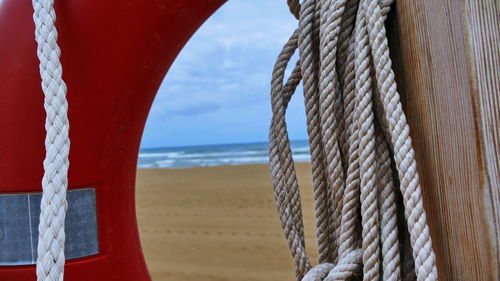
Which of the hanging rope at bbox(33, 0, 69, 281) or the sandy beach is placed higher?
the hanging rope at bbox(33, 0, 69, 281)

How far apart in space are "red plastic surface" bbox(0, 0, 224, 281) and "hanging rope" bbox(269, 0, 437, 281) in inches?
8.1

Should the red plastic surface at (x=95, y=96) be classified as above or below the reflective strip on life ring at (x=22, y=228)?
above

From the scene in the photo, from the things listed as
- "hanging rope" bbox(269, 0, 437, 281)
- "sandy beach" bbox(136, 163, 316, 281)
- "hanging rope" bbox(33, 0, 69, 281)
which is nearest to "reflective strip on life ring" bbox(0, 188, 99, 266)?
"hanging rope" bbox(33, 0, 69, 281)

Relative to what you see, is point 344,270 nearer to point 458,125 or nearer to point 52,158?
point 458,125

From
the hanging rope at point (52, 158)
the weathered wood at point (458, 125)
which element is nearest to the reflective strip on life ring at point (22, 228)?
the hanging rope at point (52, 158)

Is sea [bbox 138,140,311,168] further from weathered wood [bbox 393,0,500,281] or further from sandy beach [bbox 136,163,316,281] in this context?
weathered wood [bbox 393,0,500,281]

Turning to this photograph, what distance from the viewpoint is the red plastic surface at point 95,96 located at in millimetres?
676

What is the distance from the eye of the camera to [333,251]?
70cm

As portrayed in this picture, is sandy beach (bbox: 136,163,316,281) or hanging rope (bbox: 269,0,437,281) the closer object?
hanging rope (bbox: 269,0,437,281)

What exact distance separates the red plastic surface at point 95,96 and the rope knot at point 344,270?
1.00ft

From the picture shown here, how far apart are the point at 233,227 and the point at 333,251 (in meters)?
2.65

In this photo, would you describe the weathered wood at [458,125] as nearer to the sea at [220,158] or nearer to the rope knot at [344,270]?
the rope knot at [344,270]

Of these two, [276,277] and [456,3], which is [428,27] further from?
[276,277]

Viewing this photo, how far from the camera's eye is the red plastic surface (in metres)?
0.68
